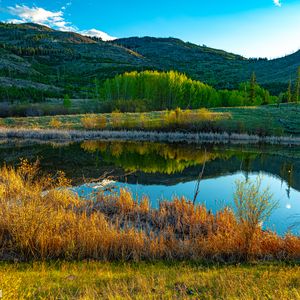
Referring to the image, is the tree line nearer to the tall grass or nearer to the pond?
the pond

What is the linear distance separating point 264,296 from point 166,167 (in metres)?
21.8

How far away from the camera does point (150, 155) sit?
32906mm

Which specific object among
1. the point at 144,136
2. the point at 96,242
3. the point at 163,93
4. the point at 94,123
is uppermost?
the point at 163,93

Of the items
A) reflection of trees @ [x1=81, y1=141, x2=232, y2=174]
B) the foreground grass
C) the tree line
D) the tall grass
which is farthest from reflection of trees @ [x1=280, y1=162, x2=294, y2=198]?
the tree line

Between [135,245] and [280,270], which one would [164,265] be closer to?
[135,245]

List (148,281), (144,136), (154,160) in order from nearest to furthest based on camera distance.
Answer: (148,281)
(154,160)
(144,136)

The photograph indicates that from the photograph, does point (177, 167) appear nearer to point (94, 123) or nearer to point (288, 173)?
point (288, 173)

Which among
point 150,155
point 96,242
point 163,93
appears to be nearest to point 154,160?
point 150,155

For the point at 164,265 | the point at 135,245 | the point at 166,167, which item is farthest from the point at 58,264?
the point at 166,167

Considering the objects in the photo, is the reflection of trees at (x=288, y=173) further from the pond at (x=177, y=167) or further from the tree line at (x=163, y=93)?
the tree line at (x=163, y=93)

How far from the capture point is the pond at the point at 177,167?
1795 cm

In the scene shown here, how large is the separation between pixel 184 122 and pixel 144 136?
689 cm

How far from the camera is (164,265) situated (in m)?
8.09

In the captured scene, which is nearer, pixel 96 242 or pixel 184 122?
pixel 96 242
